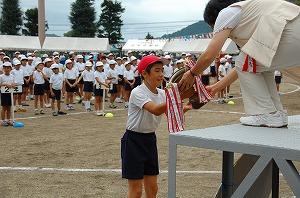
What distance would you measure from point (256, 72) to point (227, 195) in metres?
0.89

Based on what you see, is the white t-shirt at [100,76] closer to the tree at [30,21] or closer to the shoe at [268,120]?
the shoe at [268,120]

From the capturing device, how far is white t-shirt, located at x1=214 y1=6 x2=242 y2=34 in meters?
3.06

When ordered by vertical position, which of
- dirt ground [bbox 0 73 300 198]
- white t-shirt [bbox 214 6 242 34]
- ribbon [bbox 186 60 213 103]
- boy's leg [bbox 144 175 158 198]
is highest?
white t-shirt [bbox 214 6 242 34]

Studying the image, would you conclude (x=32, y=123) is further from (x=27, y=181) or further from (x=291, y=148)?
(x=291, y=148)

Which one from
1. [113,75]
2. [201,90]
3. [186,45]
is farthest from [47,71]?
[186,45]

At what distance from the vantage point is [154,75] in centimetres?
A: 438

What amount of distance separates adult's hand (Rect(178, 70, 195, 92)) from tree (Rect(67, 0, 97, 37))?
67.0 meters

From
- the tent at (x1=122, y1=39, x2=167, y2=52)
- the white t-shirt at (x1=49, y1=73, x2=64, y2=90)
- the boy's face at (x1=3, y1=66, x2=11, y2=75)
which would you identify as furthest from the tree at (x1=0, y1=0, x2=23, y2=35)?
the boy's face at (x1=3, y1=66, x2=11, y2=75)

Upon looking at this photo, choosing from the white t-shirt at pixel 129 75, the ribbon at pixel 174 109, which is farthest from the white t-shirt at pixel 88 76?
the ribbon at pixel 174 109

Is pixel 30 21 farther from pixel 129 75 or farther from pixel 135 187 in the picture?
pixel 135 187

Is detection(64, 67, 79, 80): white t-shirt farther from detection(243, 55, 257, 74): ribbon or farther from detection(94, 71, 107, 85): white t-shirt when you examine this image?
detection(243, 55, 257, 74): ribbon

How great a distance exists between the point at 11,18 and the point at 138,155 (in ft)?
233

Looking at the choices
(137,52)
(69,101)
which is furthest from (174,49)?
(69,101)

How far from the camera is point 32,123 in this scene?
1245cm
